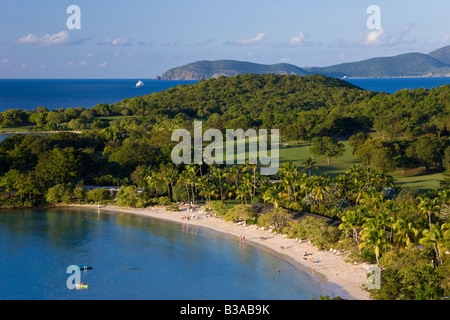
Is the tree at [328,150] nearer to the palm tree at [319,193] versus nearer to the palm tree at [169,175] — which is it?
the palm tree at [169,175]

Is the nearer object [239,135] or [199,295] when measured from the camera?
[199,295]

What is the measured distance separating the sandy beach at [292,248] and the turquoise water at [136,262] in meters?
0.86

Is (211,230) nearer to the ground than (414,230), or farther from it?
nearer to the ground

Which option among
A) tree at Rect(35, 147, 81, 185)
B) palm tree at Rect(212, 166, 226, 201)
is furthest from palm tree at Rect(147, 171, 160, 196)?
tree at Rect(35, 147, 81, 185)

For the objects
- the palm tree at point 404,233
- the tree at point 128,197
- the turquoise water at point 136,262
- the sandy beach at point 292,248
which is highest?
the palm tree at point 404,233

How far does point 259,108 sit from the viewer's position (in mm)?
130250

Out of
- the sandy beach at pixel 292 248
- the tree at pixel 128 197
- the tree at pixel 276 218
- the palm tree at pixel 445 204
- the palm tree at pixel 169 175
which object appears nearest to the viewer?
the sandy beach at pixel 292 248

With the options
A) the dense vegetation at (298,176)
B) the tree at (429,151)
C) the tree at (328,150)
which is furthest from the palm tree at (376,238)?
the tree at (328,150)

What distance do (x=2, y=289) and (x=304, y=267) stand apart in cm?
2162

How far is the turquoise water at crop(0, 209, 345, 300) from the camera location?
31.3 meters

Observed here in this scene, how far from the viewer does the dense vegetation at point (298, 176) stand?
106 ft

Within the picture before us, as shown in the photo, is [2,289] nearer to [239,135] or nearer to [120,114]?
[239,135]
